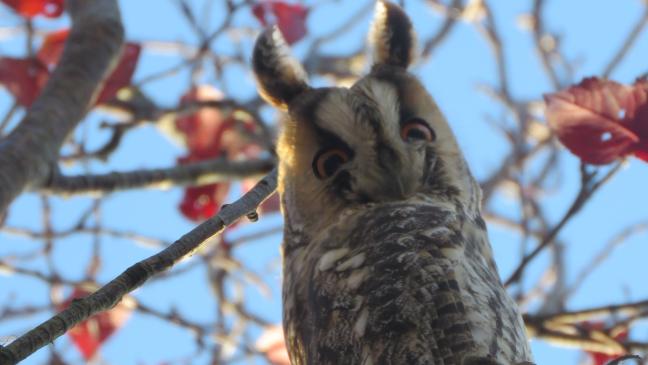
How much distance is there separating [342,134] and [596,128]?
0.66 m

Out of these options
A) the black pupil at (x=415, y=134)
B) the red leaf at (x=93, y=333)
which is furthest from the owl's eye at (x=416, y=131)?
the red leaf at (x=93, y=333)

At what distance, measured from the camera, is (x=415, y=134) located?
7.95 ft

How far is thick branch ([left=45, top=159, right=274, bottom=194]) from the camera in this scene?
105 inches

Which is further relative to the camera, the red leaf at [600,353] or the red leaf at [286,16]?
the red leaf at [286,16]

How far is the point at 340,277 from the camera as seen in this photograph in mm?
1967

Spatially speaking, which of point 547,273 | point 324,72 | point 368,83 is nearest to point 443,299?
point 368,83

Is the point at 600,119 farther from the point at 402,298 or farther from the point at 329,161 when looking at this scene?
the point at 402,298

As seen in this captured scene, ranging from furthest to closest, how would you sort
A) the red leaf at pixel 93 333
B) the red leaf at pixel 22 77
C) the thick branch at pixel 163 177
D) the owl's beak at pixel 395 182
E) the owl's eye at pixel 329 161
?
the red leaf at pixel 93 333
the red leaf at pixel 22 77
the thick branch at pixel 163 177
the owl's eye at pixel 329 161
the owl's beak at pixel 395 182

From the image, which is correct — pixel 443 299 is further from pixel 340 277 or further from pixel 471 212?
pixel 471 212

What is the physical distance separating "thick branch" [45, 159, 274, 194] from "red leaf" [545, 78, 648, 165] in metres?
1.21

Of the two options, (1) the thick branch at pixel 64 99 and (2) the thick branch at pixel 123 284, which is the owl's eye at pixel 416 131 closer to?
(2) the thick branch at pixel 123 284

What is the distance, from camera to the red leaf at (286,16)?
3.50 metres

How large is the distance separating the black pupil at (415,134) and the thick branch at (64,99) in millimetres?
929

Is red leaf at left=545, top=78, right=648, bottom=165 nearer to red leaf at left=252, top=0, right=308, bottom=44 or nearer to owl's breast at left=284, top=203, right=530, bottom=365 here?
owl's breast at left=284, top=203, right=530, bottom=365
